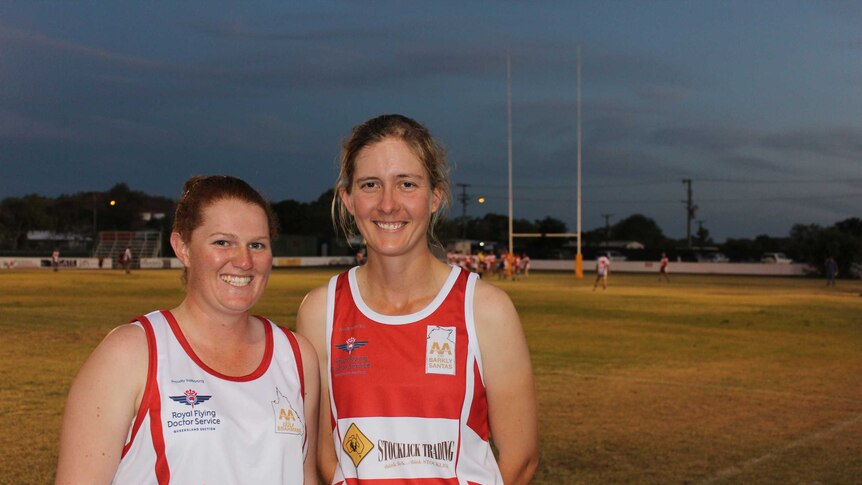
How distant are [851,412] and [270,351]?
29.6 ft

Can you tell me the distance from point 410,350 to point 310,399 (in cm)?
38

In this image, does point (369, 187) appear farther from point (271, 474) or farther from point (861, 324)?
point (861, 324)

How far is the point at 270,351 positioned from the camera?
2.81m

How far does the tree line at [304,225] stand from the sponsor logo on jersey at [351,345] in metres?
72.7

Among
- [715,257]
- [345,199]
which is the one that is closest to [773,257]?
[715,257]

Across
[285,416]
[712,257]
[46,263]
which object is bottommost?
[46,263]

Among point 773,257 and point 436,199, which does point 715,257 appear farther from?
point 436,199

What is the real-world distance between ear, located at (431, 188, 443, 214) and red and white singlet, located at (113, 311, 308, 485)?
80 cm

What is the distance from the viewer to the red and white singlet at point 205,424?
8.27 feet

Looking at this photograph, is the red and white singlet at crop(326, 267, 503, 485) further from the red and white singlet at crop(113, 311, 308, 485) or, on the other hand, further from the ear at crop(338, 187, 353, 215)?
the ear at crop(338, 187, 353, 215)

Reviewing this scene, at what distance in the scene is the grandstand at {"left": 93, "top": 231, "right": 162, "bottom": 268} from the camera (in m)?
74.3

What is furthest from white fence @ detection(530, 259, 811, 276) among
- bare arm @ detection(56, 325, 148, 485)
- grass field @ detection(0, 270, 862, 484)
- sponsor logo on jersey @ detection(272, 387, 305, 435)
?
bare arm @ detection(56, 325, 148, 485)

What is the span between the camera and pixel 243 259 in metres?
2.75

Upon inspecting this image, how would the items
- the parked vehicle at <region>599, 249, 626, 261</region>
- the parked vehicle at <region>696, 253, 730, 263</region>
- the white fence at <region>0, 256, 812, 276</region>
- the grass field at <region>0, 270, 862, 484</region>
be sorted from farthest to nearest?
the parked vehicle at <region>599, 249, 626, 261</region>, the parked vehicle at <region>696, 253, 730, 263</region>, the white fence at <region>0, 256, 812, 276</region>, the grass field at <region>0, 270, 862, 484</region>
